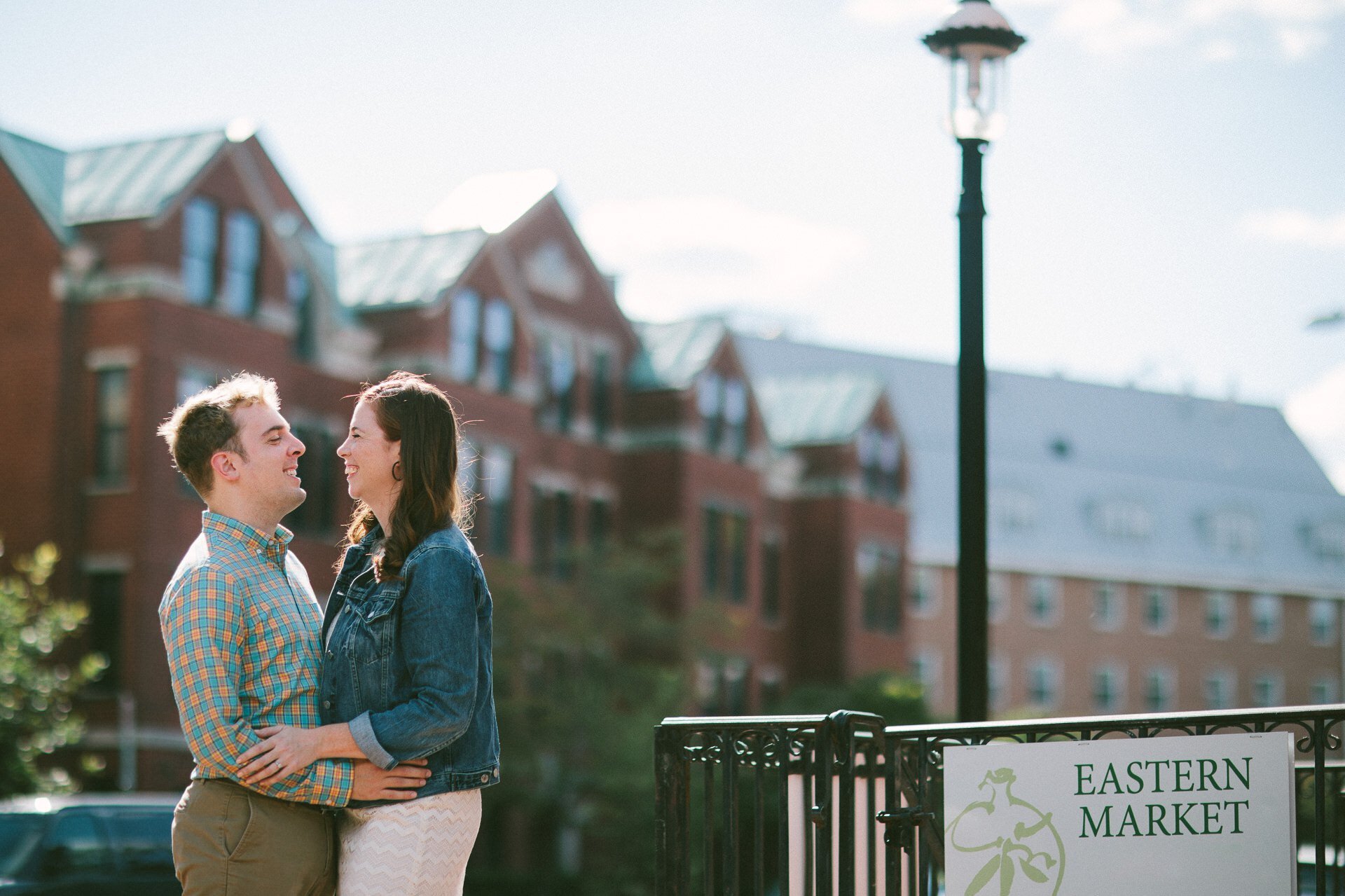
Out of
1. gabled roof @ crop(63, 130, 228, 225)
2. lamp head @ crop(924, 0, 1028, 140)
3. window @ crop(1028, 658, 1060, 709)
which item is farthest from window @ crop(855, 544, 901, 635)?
lamp head @ crop(924, 0, 1028, 140)

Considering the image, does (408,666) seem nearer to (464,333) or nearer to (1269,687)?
(464,333)

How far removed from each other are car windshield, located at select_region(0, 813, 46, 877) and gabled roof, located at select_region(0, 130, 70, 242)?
16915 millimetres

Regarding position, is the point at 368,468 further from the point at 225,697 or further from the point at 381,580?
the point at 225,697

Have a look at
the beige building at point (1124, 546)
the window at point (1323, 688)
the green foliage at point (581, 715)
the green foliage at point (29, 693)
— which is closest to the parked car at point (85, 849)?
the green foliage at point (29, 693)

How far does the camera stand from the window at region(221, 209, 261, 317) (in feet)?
95.5

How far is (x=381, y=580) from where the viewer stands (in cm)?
488

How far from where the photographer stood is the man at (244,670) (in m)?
4.74

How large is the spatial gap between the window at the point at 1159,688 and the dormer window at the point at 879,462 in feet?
75.9

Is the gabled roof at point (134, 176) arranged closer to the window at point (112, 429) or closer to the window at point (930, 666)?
the window at point (112, 429)

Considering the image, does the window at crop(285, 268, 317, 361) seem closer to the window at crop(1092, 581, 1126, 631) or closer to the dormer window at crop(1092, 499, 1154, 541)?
the window at crop(1092, 581, 1126, 631)

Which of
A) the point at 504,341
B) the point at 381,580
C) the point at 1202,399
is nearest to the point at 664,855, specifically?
the point at 381,580

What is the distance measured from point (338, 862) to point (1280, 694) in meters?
70.0

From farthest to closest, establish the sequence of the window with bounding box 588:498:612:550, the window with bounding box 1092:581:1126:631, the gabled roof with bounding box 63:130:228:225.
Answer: the window with bounding box 1092:581:1126:631 → the window with bounding box 588:498:612:550 → the gabled roof with bounding box 63:130:228:225

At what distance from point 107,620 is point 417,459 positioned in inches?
959
